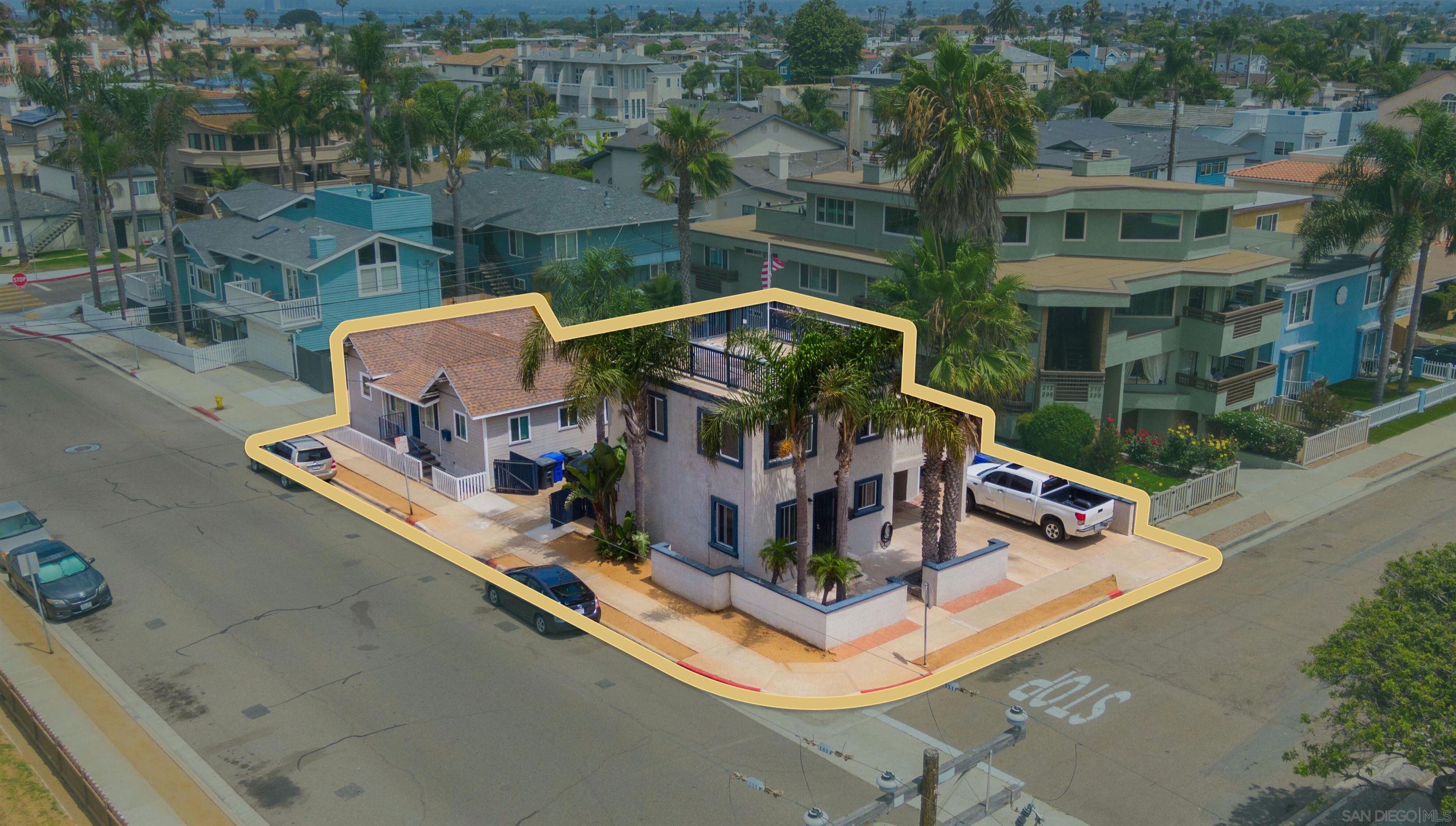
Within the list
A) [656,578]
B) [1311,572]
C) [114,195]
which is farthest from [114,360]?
[114,195]

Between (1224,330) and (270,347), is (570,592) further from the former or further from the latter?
(1224,330)

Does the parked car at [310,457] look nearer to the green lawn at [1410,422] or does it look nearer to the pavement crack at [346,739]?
the pavement crack at [346,739]

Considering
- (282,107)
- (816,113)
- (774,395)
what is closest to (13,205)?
(282,107)

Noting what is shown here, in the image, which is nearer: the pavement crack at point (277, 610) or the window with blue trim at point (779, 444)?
the window with blue trim at point (779, 444)

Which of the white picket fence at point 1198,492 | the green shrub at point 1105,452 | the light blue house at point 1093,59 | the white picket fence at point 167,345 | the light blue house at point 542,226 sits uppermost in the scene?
the light blue house at point 1093,59

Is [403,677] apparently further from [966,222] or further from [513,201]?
[966,222]

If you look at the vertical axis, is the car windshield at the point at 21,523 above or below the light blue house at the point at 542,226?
below

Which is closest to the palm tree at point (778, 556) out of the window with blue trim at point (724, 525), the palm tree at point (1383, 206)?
the window with blue trim at point (724, 525)

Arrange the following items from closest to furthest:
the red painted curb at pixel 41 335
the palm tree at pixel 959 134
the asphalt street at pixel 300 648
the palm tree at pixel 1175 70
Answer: the red painted curb at pixel 41 335 → the asphalt street at pixel 300 648 → the palm tree at pixel 959 134 → the palm tree at pixel 1175 70
